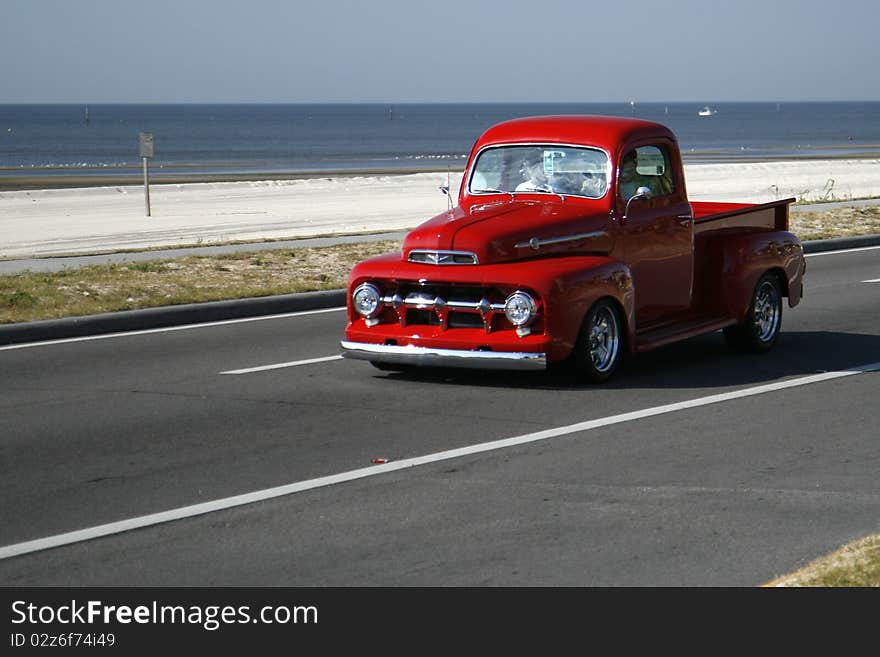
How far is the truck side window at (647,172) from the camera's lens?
11.2m

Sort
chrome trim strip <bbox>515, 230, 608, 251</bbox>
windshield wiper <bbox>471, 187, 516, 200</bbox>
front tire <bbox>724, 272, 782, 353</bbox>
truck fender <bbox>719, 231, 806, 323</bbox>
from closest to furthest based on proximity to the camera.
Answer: chrome trim strip <bbox>515, 230, 608, 251</bbox> < windshield wiper <bbox>471, 187, 516, 200</bbox> < truck fender <bbox>719, 231, 806, 323</bbox> < front tire <bbox>724, 272, 782, 353</bbox>

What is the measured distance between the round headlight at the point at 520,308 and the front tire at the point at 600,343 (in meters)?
0.49

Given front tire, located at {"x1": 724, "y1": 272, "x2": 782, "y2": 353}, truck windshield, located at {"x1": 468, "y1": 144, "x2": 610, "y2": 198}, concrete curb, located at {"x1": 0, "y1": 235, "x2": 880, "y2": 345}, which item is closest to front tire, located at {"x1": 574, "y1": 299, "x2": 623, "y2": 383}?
truck windshield, located at {"x1": 468, "y1": 144, "x2": 610, "y2": 198}

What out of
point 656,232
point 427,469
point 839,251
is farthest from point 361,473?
point 839,251

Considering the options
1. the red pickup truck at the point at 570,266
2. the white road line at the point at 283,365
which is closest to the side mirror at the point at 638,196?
the red pickup truck at the point at 570,266

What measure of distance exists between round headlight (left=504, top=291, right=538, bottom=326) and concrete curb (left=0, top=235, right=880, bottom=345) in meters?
5.12

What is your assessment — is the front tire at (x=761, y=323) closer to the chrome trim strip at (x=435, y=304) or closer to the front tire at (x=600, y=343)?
the front tire at (x=600, y=343)

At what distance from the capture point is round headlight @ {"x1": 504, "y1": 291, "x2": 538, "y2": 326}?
9930mm

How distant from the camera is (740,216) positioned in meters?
12.4

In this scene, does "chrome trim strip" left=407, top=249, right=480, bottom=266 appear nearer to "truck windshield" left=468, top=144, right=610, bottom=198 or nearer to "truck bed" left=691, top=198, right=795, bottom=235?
"truck windshield" left=468, top=144, right=610, bottom=198
